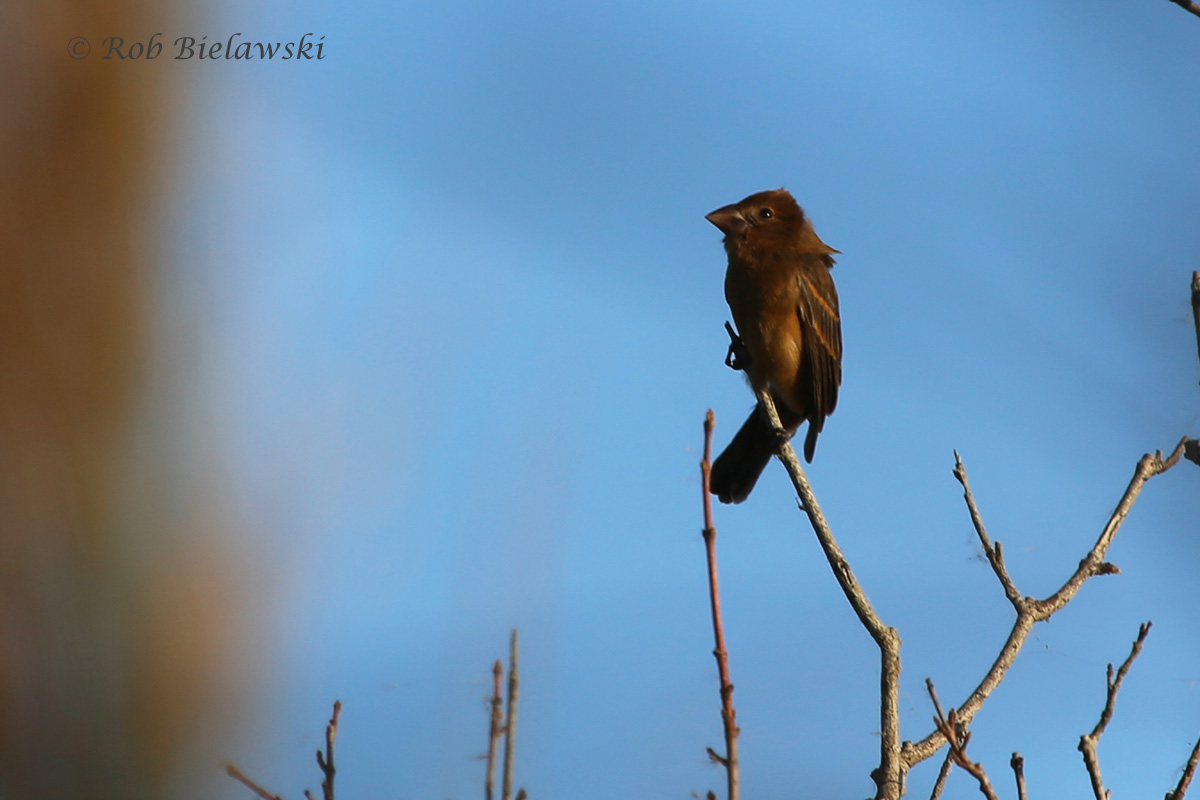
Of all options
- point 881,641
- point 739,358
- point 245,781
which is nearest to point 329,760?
point 245,781

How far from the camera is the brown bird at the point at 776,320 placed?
5.06 m

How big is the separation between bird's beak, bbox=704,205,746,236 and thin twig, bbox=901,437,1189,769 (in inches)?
101

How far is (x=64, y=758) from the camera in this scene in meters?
1.90

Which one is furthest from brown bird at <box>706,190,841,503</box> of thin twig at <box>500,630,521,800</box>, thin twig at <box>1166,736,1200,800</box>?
thin twig at <box>500,630,521,800</box>

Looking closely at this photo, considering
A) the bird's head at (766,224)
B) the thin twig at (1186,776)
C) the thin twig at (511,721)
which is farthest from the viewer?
the bird's head at (766,224)

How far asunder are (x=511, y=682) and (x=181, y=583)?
2.92 ft

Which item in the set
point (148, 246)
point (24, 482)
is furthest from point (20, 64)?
point (24, 482)

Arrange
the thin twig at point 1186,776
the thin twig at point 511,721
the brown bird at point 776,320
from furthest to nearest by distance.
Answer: the brown bird at point 776,320, the thin twig at point 1186,776, the thin twig at point 511,721

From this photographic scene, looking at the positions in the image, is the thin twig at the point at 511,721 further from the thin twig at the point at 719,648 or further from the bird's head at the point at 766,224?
the bird's head at the point at 766,224

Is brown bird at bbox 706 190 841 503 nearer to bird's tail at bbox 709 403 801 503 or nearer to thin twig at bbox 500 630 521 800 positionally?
bird's tail at bbox 709 403 801 503

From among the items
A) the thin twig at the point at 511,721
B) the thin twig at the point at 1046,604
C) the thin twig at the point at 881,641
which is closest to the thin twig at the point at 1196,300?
the thin twig at the point at 1046,604

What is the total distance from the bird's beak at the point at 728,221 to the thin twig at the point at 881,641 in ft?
7.62

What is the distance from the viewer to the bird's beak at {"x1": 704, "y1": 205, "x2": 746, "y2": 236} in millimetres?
5195

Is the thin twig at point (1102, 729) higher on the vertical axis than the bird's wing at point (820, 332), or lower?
lower
